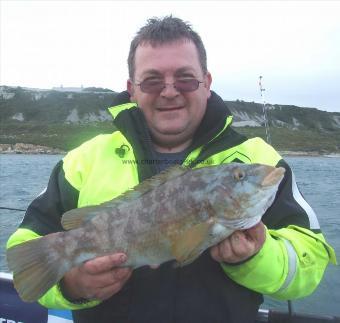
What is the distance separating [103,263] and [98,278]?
14cm

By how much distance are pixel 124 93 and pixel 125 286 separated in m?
1.83

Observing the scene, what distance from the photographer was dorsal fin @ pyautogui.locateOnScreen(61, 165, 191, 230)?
333cm

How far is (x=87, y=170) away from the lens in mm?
3883

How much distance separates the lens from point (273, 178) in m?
3.01

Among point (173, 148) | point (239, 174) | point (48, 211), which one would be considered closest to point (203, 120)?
point (173, 148)

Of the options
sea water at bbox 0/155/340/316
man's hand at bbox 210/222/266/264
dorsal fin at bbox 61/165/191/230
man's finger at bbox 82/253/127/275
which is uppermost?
dorsal fin at bbox 61/165/191/230

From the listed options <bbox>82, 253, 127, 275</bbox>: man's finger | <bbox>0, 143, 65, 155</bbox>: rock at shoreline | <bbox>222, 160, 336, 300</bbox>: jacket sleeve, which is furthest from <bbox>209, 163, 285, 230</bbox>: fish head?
<bbox>0, 143, 65, 155</bbox>: rock at shoreline

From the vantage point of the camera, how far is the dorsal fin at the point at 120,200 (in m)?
3.33

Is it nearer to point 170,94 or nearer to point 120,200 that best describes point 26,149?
point 170,94

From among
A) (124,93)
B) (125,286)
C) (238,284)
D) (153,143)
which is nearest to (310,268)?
(238,284)

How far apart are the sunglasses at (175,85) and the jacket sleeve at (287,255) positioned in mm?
1019

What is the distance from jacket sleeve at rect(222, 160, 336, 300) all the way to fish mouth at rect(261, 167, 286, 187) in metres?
0.35

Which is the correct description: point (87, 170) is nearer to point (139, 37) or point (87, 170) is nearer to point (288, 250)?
point (139, 37)

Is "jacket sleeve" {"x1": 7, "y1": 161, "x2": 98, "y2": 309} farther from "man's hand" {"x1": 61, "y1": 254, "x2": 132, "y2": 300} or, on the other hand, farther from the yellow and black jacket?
"man's hand" {"x1": 61, "y1": 254, "x2": 132, "y2": 300}
